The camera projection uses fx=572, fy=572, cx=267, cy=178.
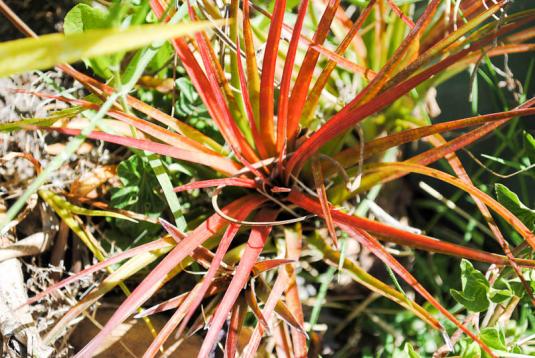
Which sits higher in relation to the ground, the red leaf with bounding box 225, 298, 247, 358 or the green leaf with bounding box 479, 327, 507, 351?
the red leaf with bounding box 225, 298, 247, 358

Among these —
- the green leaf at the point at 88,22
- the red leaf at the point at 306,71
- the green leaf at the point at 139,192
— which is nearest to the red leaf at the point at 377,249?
the red leaf at the point at 306,71

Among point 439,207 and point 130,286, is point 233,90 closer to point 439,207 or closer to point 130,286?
point 130,286

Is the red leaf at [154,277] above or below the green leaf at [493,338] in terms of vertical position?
above

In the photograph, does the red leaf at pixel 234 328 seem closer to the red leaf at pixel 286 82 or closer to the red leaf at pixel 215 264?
the red leaf at pixel 215 264

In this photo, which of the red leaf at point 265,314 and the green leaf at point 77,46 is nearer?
the green leaf at point 77,46

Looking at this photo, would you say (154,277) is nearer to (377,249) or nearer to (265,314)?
(265,314)

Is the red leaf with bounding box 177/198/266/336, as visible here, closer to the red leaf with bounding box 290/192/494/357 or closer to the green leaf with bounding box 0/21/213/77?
the red leaf with bounding box 290/192/494/357

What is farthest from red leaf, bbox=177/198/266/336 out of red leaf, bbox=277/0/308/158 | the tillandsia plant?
red leaf, bbox=277/0/308/158
